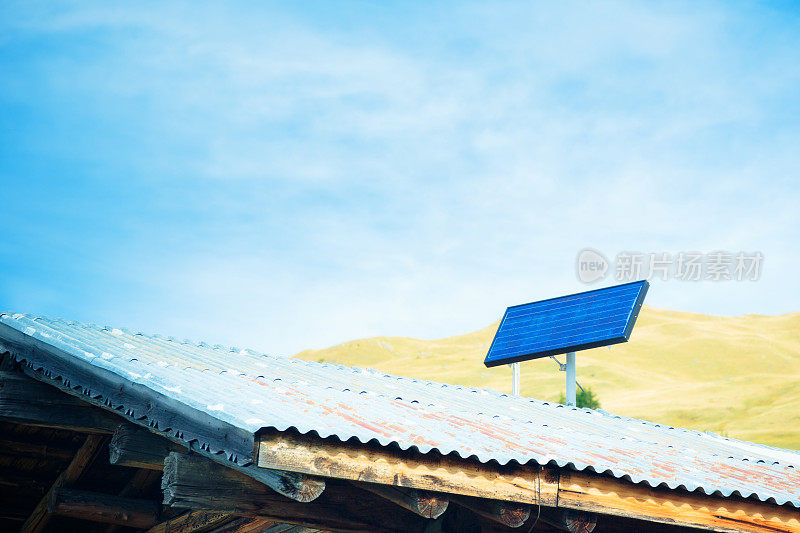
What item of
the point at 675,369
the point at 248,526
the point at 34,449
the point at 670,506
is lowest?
the point at 248,526

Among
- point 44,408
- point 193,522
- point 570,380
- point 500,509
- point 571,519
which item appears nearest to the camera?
point 500,509

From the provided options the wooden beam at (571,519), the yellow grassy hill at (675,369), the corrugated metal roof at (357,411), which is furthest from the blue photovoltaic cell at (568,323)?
the yellow grassy hill at (675,369)

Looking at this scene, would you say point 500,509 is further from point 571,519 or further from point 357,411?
point 357,411

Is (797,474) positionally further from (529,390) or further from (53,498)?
(529,390)

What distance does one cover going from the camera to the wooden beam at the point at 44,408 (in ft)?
20.1

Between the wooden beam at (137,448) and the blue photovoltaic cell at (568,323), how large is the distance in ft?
25.9

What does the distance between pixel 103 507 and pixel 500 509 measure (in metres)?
3.92

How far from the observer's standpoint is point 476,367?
319ft

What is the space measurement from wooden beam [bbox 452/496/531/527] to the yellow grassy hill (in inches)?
2113

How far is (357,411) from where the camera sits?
5.58 meters

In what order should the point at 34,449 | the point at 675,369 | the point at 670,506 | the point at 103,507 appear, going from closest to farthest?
the point at 670,506 → the point at 103,507 → the point at 34,449 → the point at 675,369

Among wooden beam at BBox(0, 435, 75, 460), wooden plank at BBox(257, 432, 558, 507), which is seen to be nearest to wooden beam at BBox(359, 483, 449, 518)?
wooden plank at BBox(257, 432, 558, 507)

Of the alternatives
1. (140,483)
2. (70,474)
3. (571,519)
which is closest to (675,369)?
(140,483)

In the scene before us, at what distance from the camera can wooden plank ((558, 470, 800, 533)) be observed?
5461 millimetres
